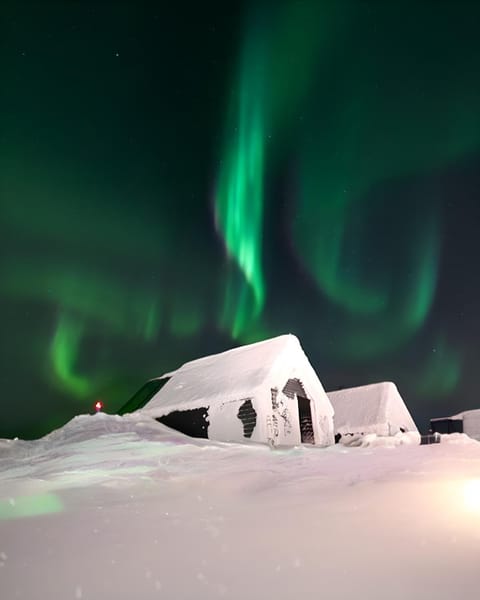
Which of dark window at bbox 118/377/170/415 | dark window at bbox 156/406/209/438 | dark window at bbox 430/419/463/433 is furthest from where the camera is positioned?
dark window at bbox 430/419/463/433

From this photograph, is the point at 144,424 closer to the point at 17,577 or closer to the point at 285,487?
the point at 285,487

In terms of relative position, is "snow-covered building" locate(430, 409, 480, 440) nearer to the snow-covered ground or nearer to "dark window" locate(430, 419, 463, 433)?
"dark window" locate(430, 419, 463, 433)

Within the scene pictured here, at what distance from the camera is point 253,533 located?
3574 mm

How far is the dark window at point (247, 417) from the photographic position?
55.5 feet

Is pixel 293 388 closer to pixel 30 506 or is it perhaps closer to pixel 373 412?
pixel 373 412

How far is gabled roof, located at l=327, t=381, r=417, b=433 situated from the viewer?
3080cm

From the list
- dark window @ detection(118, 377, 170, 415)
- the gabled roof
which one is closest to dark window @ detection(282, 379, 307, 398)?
dark window @ detection(118, 377, 170, 415)

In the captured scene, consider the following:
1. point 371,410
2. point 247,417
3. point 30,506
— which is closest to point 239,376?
point 247,417

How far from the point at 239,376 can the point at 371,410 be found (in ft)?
55.3

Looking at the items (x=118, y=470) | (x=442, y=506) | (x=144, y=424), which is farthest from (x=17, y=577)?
(x=144, y=424)

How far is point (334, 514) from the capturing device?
3826 mm

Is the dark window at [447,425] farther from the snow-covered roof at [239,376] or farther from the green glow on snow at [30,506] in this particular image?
the green glow on snow at [30,506]

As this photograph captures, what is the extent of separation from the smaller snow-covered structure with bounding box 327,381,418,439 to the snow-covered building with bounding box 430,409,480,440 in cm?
1236

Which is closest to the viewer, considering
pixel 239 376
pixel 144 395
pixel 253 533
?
pixel 253 533
